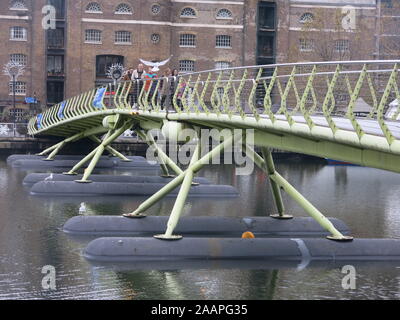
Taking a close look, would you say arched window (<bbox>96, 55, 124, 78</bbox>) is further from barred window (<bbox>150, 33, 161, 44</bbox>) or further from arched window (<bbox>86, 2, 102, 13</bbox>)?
arched window (<bbox>86, 2, 102, 13</bbox>)

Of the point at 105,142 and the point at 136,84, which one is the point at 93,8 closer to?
the point at 136,84

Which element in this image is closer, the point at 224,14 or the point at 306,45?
the point at 306,45

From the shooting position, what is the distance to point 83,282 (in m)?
17.8

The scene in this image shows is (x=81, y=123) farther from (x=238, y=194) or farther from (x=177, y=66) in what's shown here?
(x=177, y=66)

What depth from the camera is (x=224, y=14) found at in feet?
240

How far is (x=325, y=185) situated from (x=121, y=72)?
3139cm

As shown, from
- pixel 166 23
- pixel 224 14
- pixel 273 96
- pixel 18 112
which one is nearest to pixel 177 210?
pixel 273 96

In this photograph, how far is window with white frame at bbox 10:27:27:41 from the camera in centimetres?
7062

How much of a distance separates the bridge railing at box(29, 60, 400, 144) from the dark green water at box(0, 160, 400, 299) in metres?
3.47

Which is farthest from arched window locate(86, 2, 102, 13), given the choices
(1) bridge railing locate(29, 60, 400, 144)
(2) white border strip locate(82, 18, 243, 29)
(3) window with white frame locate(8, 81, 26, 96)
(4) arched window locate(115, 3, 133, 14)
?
(1) bridge railing locate(29, 60, 400, 144)

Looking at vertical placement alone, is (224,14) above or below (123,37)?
above

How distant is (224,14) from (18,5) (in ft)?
55.8

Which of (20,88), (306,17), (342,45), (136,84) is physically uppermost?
(306,17)

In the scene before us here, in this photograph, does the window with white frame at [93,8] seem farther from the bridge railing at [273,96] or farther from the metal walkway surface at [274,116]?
the metal walkway surface at [274,116]
